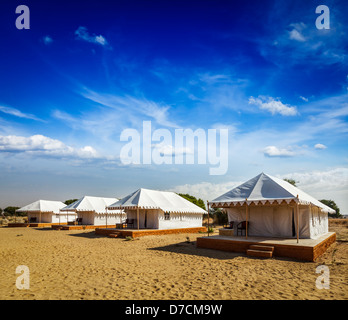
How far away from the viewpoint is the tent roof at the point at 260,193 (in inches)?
456

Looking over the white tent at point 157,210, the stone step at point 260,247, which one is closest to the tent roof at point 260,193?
the stone step at point 260,247

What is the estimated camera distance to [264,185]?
509 inches

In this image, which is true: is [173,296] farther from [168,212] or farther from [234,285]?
[168,212]

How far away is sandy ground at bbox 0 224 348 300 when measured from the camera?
587cm

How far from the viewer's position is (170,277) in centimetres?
733

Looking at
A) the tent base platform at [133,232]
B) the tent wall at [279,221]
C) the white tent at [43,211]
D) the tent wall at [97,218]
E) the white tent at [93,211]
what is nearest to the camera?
the tent wall at [279,221]

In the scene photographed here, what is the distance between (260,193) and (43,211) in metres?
27.8

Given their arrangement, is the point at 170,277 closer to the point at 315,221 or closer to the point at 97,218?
the point at 315,221

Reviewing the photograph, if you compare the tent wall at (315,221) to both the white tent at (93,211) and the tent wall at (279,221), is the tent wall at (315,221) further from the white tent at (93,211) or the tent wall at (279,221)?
the white tent at (93,211)

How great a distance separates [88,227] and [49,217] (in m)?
9.33

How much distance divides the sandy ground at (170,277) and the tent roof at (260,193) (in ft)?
8.22

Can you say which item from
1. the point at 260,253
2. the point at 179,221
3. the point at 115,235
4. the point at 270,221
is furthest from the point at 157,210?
the point at 260,253
